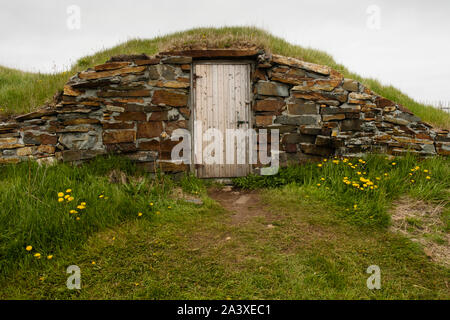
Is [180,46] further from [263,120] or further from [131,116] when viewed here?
[263,120]

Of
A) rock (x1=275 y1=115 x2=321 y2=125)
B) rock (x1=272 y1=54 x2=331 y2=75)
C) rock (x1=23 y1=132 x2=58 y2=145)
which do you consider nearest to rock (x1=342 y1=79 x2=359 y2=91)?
rock (x1=272 y1=54 x2=331 y2=75)

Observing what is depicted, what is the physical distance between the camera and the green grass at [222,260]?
2.65 metres

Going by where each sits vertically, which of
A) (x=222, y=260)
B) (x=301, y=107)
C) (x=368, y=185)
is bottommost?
(x=222, y=260)

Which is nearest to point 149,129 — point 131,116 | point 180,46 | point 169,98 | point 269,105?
point 131,116

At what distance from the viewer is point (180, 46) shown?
614cm

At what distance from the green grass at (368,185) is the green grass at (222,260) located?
34 cm

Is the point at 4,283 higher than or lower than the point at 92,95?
lower

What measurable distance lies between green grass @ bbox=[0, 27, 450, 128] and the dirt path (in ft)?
10.7

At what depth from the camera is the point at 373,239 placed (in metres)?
3.53

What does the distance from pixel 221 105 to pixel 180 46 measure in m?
1.69

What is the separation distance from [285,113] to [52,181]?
14.9 ft

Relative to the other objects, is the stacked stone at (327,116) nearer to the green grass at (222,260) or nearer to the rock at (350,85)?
the rock at (350,85)

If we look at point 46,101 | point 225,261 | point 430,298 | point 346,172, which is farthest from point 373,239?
point 46,101
